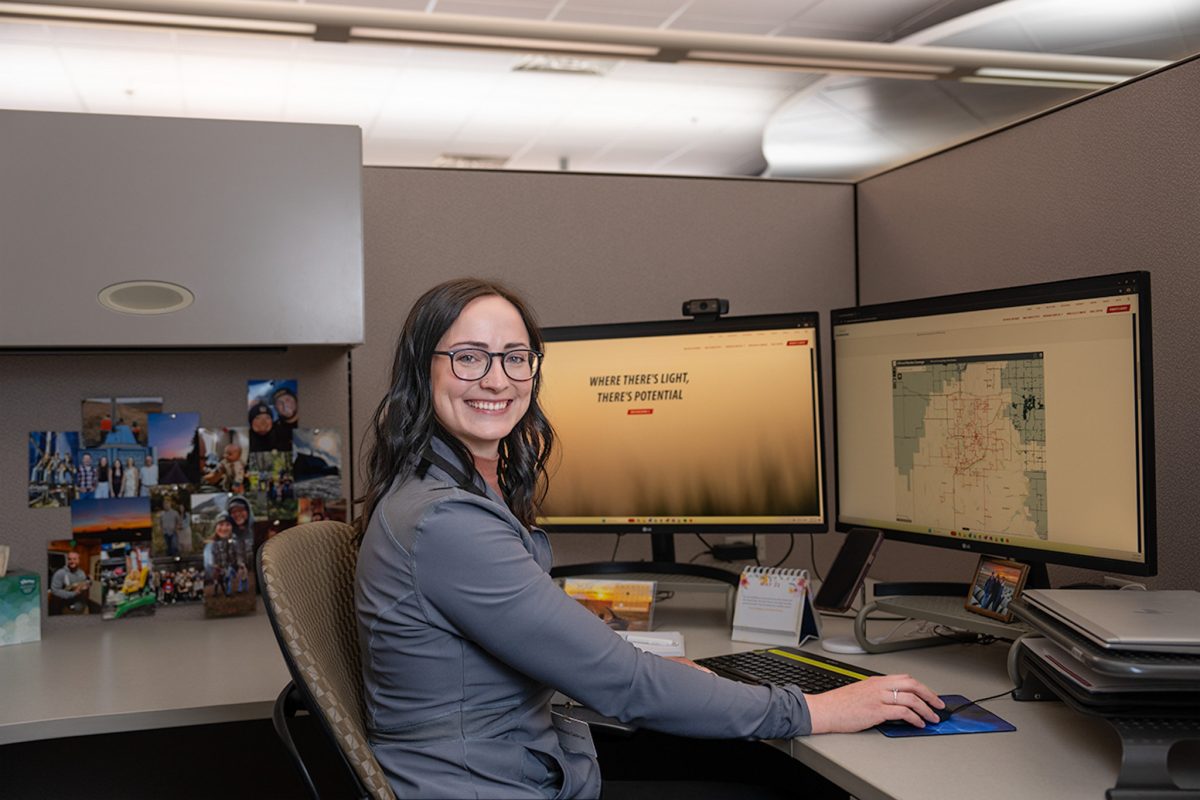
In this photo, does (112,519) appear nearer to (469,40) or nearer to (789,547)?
(469,40)

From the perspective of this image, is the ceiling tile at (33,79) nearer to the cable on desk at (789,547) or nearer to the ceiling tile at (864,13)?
the ceiling tile at (864,13)

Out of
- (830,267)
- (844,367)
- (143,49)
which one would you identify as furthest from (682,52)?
(143,49)

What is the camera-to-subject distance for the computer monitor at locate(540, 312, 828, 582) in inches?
64.4

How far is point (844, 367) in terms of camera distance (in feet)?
5.34

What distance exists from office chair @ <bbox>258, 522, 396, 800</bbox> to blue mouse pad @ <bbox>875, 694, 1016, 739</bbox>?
1.71 ft

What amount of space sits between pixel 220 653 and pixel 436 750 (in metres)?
0.65

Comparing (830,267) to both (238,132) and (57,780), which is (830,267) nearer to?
(238,132)

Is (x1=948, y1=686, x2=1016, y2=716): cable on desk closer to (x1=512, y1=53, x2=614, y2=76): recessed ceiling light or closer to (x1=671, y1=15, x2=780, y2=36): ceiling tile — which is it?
(x1=671, y1=15, x2=780, y2=36): ceiling tile

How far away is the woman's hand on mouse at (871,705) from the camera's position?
1.08m

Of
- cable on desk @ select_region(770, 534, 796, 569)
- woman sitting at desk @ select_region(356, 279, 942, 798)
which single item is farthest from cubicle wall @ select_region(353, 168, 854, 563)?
woman sitting at desk @ select_region(356, 279, 942, 798)

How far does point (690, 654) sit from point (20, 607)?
106 cm

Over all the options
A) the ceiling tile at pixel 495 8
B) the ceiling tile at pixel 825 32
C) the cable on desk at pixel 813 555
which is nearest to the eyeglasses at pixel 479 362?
the cable on desk at pixel 813 555

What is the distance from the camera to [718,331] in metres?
1.68

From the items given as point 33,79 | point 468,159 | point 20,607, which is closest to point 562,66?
point 468,159
